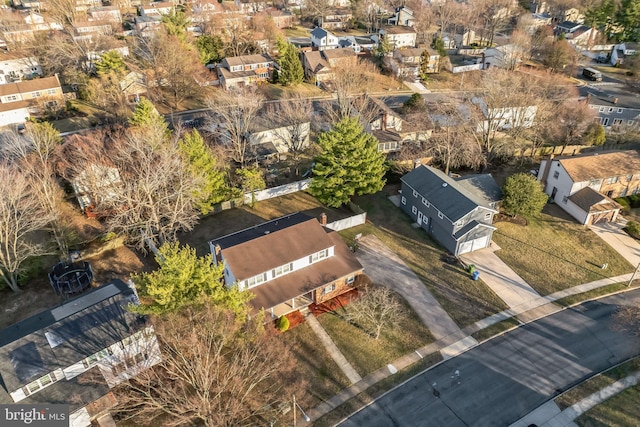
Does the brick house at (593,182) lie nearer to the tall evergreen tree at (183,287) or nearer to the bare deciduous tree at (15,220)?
the tall evergreen tree at (183,287)

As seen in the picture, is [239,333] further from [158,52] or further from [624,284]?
[158,52]

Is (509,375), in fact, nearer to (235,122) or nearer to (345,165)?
(345,165)

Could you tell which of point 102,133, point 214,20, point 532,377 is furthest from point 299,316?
point 214,20

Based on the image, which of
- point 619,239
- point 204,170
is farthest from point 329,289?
point 619,239

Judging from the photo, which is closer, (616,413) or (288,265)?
(616,413)

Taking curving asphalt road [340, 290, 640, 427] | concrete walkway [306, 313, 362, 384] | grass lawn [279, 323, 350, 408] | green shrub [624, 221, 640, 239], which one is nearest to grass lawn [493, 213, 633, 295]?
green shrub [624, 221, 640, 239]

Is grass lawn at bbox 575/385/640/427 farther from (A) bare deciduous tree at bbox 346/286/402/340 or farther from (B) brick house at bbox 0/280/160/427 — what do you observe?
(B) brick house at bbox 0/280/160/427

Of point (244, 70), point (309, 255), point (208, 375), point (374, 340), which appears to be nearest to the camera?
point (208, 375)
